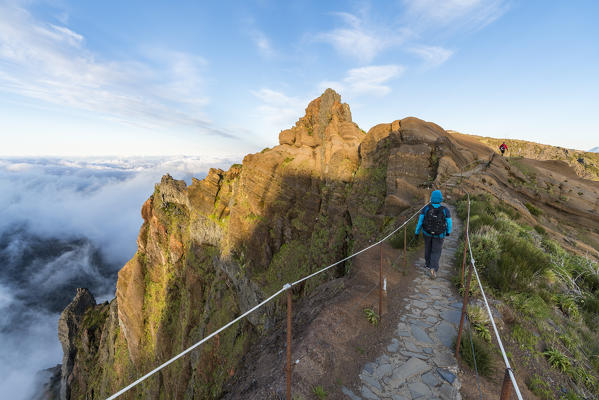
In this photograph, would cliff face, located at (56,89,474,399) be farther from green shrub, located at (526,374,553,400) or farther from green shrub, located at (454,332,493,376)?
green shrub, located at (526,374,553,400)

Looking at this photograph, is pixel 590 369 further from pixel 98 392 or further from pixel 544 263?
pixel 98 392

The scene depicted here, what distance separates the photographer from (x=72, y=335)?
47.0 m

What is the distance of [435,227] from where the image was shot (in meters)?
7.33

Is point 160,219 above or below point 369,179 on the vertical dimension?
below

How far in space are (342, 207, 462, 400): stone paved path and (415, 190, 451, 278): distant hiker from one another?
935 millimetres

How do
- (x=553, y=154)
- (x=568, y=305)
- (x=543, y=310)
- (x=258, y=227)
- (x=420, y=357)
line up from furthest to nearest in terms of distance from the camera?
(x=553, y=154) → (x=258, y=227) → (x=568, y=305) → (x=543, y=310) → (x=420, y=357)

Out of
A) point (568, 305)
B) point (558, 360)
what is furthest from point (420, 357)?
point (568, 305)

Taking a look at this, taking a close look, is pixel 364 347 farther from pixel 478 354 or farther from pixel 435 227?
pixel 435 227

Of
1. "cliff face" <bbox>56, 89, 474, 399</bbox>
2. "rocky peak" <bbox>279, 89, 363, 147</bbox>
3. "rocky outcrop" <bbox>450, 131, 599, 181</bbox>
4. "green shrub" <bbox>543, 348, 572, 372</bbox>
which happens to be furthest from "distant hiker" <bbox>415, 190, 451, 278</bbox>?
"rocky outcrop" <bbox>450, 131, 599, 181</bbox>

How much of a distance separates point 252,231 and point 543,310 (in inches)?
872

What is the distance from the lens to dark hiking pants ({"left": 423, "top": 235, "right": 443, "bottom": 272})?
746cm

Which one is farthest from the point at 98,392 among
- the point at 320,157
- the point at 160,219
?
the point at 320,157

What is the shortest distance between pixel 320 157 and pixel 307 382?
21074 millimetres

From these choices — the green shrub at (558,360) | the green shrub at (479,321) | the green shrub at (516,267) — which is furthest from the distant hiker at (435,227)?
the green shrub at (558,360)
